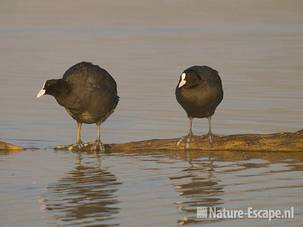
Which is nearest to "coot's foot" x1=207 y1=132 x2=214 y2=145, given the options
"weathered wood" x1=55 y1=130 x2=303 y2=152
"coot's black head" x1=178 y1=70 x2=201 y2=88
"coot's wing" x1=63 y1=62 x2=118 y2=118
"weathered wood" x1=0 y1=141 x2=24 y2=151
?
"weathered wood" x1=55 y1=130 x2=303 y2=152

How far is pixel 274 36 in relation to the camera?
1084 inches

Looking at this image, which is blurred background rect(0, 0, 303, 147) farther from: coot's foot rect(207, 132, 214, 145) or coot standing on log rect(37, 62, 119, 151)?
coot's foot rect(207, 132, 214, 145)

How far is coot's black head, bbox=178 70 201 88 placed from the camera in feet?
43.5

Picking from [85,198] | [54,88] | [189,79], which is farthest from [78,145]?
[85,198]

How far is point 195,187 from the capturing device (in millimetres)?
10727

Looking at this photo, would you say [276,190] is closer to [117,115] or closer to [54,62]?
[117,115]

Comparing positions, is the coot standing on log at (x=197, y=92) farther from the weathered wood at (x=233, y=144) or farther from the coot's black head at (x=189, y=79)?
the weathered wood at (x=233, y=144)

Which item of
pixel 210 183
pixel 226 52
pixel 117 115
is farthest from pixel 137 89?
pixel 210 183

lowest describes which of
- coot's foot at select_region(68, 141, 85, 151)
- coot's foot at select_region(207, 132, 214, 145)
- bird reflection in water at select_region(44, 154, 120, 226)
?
bird reflection in water at select_region(44, 154, 120, 226)

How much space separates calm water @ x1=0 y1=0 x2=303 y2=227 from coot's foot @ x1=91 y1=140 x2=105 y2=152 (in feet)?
0.82

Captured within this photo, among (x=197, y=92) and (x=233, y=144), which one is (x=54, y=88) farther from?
(x=233, y=144)

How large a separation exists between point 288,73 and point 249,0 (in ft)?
59.4

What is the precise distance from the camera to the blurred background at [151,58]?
15.3 metres

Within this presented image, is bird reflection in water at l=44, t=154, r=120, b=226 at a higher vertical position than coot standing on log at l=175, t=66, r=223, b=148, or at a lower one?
lower
